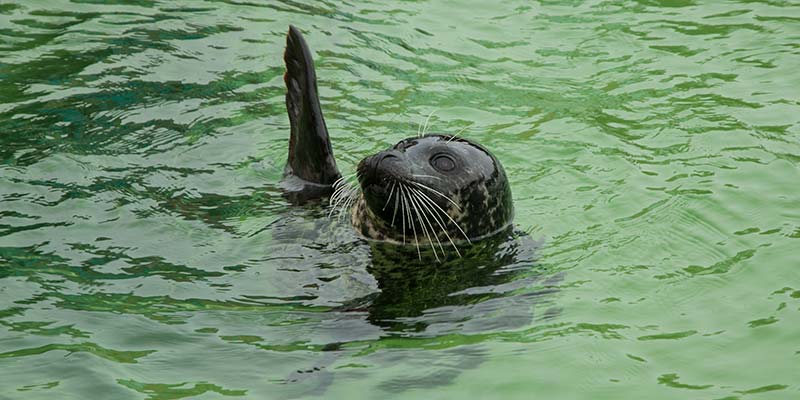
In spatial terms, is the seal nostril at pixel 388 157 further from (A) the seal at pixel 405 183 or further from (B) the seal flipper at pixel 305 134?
(B) the seal flipper at pixel 305 134

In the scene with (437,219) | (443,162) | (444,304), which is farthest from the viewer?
(437,219)

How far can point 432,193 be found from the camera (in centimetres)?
701

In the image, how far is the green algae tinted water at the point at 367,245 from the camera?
19.4 feet

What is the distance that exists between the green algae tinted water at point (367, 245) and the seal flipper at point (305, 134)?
0.23 m

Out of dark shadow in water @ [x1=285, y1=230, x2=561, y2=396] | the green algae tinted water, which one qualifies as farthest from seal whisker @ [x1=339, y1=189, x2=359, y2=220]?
dark shadow in water @ [x1=285, y1=230, x2=561, y2=396]

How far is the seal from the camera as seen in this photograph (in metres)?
6.81

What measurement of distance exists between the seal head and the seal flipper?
393 millimetres

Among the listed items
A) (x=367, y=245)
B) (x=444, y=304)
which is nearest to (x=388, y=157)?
(x=367, y=245)

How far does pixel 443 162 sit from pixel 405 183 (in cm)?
48

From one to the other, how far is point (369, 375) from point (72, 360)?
1551mm

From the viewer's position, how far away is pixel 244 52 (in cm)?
1052

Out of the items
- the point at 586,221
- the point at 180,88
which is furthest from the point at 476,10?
the point at 586,221

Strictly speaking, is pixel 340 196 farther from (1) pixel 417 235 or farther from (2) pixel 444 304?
(2) pixel 444 304

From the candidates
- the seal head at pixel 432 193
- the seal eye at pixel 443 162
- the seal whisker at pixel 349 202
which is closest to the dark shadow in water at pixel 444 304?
the seal head at pixel 432 193
